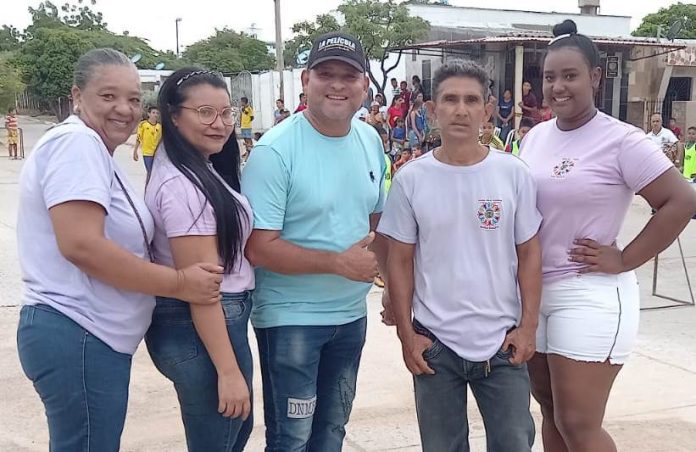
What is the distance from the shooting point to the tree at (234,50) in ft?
170

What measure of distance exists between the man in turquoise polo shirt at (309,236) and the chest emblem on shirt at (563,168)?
2.24ft

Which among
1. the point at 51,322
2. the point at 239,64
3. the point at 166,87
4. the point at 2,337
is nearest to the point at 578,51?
the point at 166,87

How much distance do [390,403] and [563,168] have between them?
7.02 feet

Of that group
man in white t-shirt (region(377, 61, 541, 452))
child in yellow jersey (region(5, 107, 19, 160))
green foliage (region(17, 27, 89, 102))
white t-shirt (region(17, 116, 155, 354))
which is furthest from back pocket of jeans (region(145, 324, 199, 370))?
green foliage (region(17, 27, 89, 102))

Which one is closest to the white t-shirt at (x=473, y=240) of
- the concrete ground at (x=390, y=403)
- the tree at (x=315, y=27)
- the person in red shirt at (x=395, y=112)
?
the concrete ground at (x=390, y=403)

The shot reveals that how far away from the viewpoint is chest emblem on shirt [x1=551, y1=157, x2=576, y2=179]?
2.66 metres

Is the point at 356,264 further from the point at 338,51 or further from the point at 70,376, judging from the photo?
the point at 70,376

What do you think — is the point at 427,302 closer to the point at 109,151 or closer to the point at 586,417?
the point at 586,417

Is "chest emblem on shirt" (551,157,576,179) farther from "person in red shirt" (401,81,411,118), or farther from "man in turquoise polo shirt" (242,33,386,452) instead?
"person in red shirt" (401,81,411,118)

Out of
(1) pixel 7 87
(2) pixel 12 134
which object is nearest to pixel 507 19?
(2) pixel 12 134

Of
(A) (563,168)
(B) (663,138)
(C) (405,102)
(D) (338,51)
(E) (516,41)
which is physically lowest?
(B) (663,138)

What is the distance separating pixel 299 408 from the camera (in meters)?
2.67

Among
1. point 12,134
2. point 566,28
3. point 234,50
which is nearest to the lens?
point 566,28

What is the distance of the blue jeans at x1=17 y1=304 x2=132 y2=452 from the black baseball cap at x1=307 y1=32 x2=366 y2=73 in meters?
1.24
